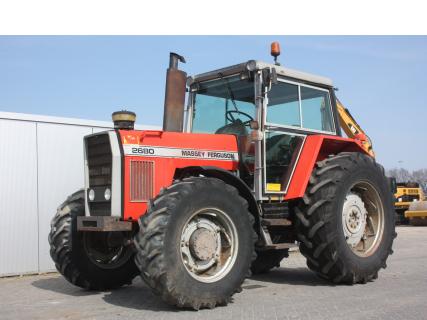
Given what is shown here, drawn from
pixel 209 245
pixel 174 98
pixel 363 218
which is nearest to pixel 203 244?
pixel 209 245

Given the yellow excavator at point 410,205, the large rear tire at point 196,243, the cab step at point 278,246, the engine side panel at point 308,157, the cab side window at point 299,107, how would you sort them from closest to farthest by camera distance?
1. the large rear tire at point 196,243
2. the cab step at point 278,246
3. the engine side panel at point 308,157
4. the cab side window at point 299,107
5. the yellow excavator at point 410,205

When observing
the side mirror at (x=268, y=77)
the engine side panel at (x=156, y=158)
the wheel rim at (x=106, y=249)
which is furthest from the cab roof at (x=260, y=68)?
the wheel rim at (x=106, y=249)

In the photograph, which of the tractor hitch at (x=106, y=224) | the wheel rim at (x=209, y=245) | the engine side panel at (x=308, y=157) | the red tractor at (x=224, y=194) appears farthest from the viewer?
the engine side panel at (x=308, y=157)

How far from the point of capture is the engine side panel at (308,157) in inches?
278

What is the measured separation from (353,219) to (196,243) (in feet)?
8.80

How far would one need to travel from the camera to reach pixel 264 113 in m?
7.09

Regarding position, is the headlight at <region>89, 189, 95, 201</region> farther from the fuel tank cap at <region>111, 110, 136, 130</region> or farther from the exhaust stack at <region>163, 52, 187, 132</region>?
the exhaust stack at <region>163, 52, 187, 132</region>

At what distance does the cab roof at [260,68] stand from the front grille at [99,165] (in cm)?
196

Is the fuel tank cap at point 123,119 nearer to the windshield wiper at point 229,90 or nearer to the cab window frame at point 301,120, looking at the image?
the windshield wiper at point 229,90

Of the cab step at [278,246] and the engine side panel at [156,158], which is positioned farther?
the cab step at [278,246]

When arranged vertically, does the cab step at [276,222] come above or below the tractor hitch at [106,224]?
below

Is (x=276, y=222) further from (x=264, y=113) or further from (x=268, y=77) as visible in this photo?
(x=268, y=77)

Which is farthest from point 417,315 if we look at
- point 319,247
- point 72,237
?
point 72,237

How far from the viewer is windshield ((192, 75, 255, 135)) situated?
7383 millimetres
